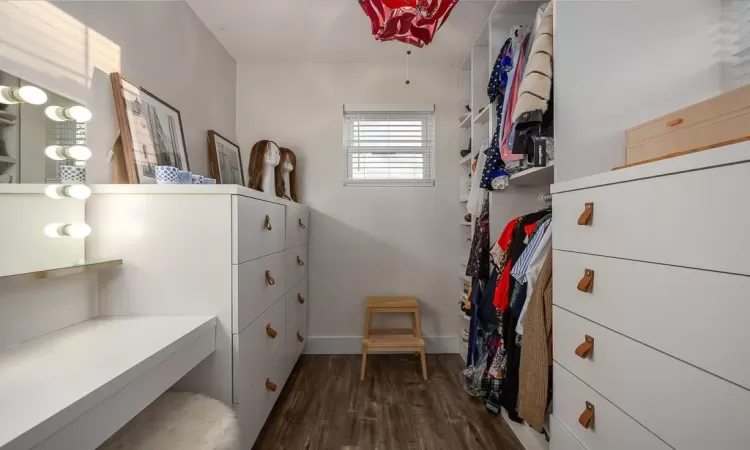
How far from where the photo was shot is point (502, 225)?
6.57ft

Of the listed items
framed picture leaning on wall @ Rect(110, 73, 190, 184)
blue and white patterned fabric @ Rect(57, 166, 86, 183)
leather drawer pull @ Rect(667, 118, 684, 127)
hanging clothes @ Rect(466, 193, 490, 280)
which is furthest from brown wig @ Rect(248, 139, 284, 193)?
leather drawer pull @ Rect(667, 118, 684, 127)

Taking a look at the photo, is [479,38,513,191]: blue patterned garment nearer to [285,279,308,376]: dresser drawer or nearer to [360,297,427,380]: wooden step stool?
[360,297,427,380]: wooden step stool

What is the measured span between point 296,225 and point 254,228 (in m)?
0.84

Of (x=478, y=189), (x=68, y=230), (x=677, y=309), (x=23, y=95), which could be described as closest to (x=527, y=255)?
(x=677, y=309)

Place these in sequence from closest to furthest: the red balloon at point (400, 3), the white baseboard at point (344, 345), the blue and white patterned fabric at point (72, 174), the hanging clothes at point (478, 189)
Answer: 1. the blue and white patterned fabric at point (72, 174)
2. the red balloon at point (400, 3)
3. the hanging clothes at point (478, 189)
4. the white baseboard at point (344, 345)

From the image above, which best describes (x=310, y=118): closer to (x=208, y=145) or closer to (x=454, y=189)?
(x=208, y=145)

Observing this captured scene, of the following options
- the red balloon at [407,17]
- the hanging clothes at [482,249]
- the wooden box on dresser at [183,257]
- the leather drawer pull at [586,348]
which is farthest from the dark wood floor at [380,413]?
the red balloon at [407,17]

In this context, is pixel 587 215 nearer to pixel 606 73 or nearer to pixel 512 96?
pixel 606 73

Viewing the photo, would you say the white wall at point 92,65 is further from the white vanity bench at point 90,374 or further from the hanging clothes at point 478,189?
the hanging clothes at point 478,189

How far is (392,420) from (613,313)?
127 cm

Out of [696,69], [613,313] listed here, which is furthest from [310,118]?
[613,313]

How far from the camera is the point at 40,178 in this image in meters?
1.15

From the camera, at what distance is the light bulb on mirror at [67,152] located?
46.7 inches

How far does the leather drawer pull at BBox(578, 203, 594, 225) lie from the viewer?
1.03 meters
